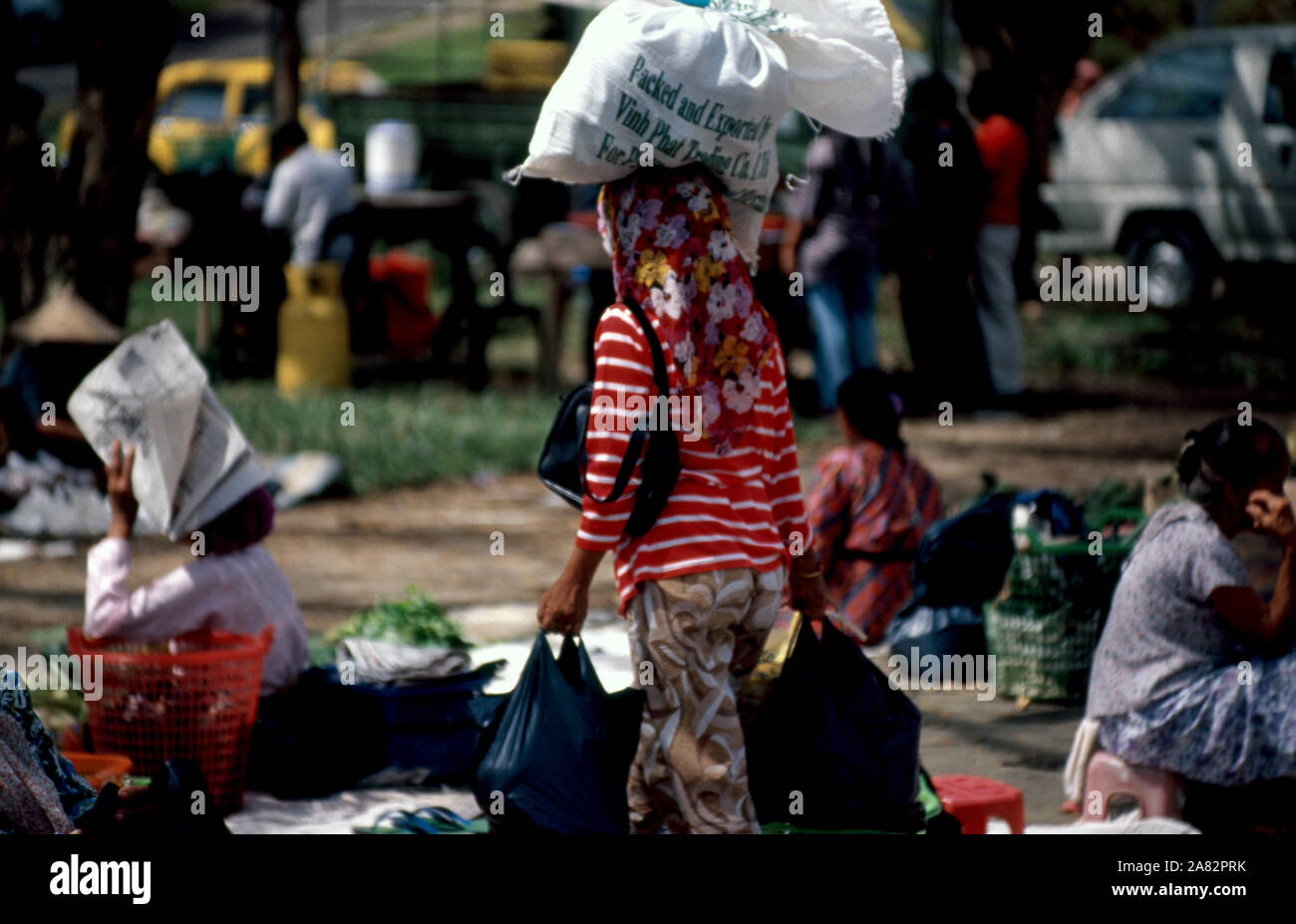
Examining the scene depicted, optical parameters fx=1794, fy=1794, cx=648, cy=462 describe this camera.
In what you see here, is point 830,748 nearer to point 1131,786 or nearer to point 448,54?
point 1131,786

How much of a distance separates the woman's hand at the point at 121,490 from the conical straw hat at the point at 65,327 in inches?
157

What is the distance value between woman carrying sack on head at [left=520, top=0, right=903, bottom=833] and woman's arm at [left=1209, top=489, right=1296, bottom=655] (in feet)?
4.23

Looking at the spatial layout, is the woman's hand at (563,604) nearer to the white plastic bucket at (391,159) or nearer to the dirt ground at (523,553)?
the dirt ground at (523,553)

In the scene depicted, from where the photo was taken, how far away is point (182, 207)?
13047 millimetres

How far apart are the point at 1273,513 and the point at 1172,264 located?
10.4 m

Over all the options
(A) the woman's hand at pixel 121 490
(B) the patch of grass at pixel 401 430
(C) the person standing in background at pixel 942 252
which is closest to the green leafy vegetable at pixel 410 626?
(A) the woman's hand at pixel 121 490

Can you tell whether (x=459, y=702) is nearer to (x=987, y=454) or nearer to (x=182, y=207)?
(x=987, y=454)

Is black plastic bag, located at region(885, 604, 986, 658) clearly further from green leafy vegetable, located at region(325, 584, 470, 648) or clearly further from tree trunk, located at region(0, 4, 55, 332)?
tree trunk, located at region(0, 4, 55, 332)

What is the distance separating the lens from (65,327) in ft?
27.6

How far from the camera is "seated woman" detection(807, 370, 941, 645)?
6.18 m

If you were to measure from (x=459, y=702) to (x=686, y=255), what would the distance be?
5.76 feet

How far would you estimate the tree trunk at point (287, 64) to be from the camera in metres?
16.0

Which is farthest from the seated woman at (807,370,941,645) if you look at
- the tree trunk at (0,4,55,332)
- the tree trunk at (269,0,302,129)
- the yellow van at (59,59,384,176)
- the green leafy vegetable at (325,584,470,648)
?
the yellow van at (59,59,384,176)

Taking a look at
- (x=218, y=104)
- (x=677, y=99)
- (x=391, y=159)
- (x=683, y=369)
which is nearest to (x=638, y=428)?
(x=683, y=369)
